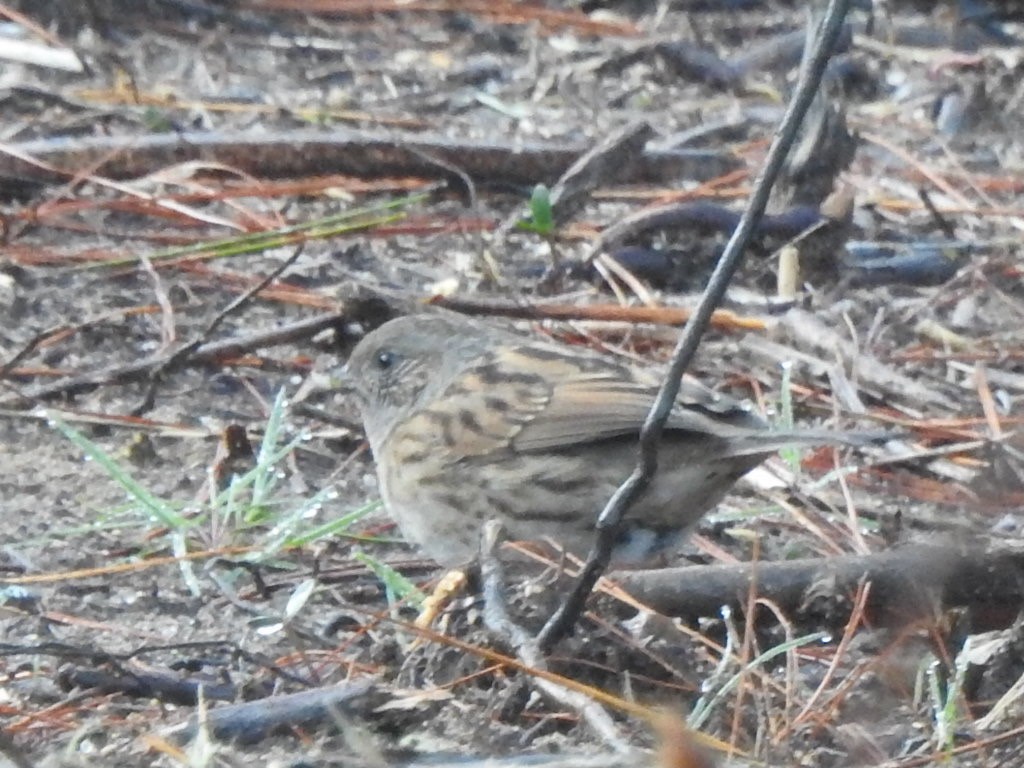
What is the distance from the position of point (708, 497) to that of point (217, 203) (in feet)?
8.58

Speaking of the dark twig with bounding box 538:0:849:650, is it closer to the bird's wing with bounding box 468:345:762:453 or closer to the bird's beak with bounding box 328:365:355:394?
the bird's wing with bounding box 468:345:762:453

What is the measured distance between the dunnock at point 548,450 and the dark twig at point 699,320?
982 millimetres

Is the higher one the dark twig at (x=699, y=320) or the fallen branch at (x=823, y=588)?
the dark twig at (x=699, y=320)

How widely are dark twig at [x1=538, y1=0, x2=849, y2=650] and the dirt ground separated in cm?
15

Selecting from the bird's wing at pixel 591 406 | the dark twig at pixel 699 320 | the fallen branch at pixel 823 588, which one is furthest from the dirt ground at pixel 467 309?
the bird's wing at pixel 591 406

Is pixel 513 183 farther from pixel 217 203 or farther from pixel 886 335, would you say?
pixel 886 335

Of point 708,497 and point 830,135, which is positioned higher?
point 830,135

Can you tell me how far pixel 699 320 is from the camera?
2.21 m

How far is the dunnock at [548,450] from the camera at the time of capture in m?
3.71

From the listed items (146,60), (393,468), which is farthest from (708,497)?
(146,60)

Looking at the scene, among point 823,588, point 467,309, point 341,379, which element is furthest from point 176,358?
point 823,588

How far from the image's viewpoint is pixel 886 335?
16.9 ft

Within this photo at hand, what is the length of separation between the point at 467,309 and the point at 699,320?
2770mm

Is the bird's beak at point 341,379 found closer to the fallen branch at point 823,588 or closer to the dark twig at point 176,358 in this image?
the dark twig at point 176,358
